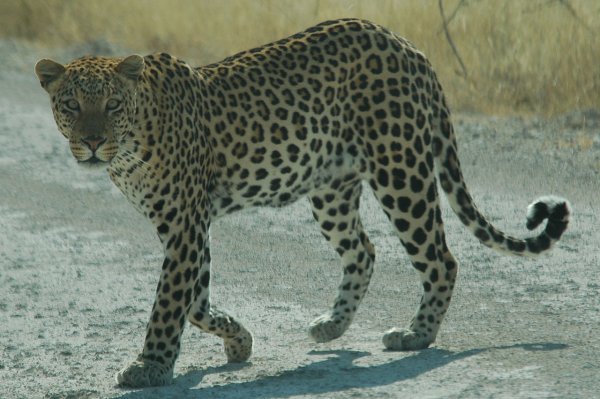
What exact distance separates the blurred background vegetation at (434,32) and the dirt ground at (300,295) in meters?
1.13

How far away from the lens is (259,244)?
8.88 metres

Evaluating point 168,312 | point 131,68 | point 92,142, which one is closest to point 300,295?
point 168,312

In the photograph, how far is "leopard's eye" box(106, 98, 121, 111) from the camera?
19.6 ft

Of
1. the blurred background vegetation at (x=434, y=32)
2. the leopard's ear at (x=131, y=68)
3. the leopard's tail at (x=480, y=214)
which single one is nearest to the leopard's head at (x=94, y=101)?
the leopard's ear at (x=131, y=68)

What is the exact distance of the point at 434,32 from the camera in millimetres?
14500

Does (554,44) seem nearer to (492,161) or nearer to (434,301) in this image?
(492,161)

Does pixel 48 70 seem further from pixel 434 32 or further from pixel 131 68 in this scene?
pixel 434 32

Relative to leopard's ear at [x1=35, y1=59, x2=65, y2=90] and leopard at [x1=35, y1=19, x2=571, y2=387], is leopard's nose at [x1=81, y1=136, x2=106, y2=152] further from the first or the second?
leopard's ear at [x1=35, y1=59, x2=65, y2=90]

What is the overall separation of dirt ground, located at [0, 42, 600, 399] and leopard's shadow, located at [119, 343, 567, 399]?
0.01 meters

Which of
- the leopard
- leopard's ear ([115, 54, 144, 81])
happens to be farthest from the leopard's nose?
leopard's ear ([115, 54, 144, 81])

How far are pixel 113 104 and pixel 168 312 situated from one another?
2.96 feet

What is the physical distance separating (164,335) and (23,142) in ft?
21.1

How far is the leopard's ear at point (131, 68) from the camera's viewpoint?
19.8ft

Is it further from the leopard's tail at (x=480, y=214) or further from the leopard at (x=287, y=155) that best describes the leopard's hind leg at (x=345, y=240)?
the leopard's tail at (x=480, y=214)
